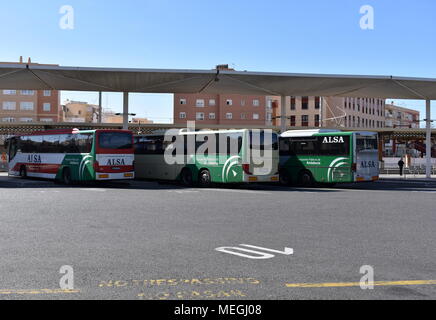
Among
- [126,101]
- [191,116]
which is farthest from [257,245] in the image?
[191,116]

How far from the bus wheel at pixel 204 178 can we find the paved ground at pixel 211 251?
366 inches

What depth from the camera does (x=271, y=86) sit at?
3105 cm

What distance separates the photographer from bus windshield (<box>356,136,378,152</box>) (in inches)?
923

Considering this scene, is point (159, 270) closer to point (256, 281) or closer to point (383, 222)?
point (256, 281)

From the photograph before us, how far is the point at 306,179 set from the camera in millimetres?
24781

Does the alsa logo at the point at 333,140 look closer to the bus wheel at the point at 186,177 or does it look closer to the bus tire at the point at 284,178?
the bus tire at the point at 284,178

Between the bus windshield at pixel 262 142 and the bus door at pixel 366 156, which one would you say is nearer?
the bus windshield at pixel 262 142

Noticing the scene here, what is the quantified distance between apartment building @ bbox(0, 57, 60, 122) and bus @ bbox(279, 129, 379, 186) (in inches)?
2688

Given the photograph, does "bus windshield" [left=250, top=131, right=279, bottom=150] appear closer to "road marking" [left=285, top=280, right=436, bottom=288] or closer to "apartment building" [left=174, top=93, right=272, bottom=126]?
"road marking" [left=285, top=280, right=436, bottom=288]

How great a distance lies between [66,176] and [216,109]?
6569 cm

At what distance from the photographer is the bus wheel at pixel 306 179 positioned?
2467 cm

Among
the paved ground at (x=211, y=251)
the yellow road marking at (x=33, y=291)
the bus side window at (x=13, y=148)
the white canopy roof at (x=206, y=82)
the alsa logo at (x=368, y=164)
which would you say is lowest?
the paved ground at (x=211, y=251)

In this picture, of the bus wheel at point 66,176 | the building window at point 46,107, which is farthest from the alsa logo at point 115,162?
the building window at point 46,107
